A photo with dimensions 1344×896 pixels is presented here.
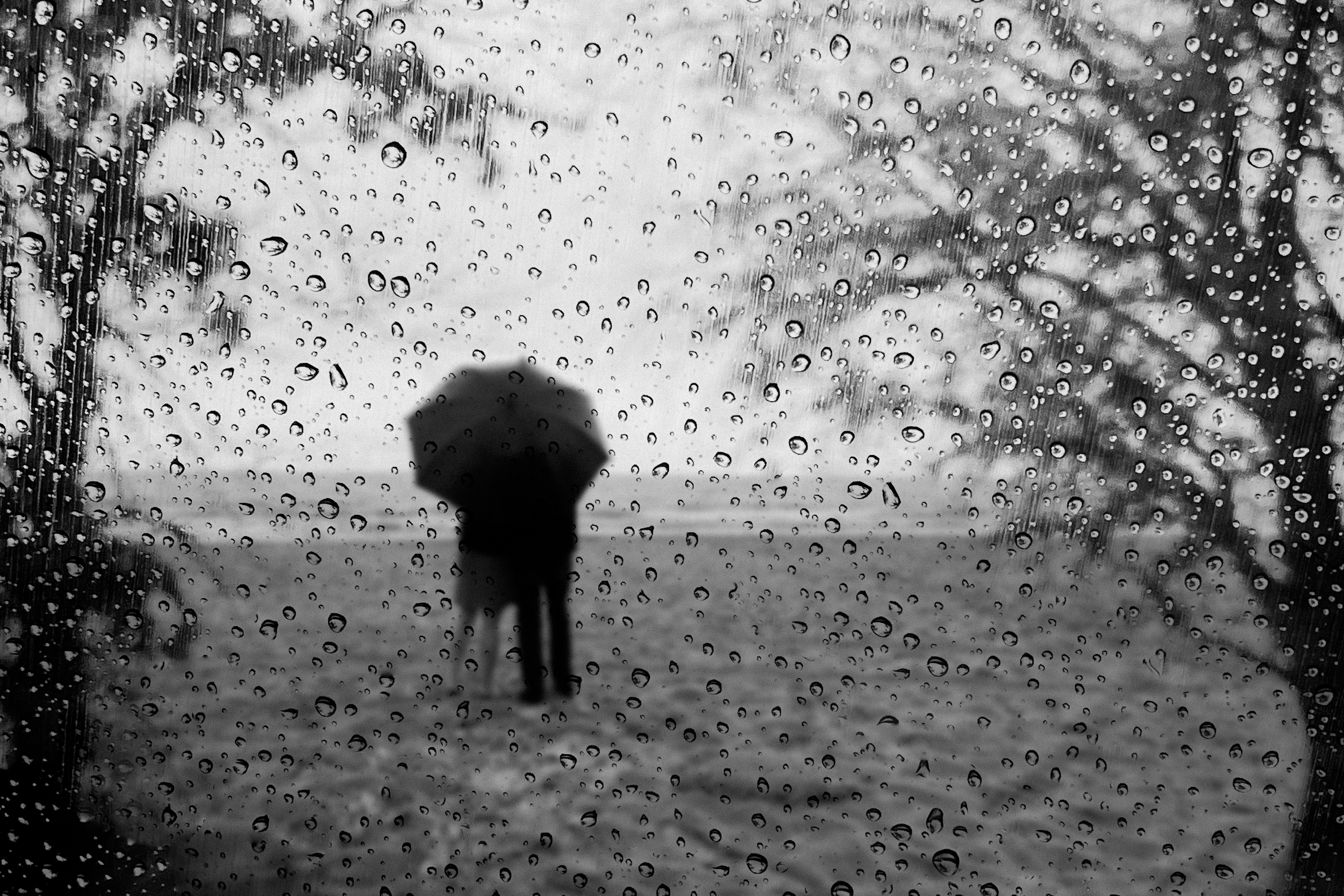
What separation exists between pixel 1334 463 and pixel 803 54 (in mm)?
588

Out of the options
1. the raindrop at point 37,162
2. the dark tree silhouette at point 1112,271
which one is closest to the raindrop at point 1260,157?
the dark tree silhouette at point 1112,271

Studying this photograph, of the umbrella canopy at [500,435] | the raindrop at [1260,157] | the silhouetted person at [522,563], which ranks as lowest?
the silhouetted person at [522,563]

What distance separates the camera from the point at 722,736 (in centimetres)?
71

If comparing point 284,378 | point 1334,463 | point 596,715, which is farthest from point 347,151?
point 1334,463

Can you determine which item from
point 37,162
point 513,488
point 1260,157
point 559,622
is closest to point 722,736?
point 559,622

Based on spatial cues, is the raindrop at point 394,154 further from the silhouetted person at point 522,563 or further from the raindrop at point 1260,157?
the raindrop at point 1260,157

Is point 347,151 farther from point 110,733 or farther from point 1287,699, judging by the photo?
point 1287,699

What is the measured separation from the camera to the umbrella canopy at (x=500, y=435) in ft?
2.27

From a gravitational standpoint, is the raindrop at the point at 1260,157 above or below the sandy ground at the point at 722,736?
above

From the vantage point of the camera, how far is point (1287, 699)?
690 millimetres

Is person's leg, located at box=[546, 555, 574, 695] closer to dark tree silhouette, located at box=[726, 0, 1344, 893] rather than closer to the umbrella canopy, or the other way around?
the umbrella canopy

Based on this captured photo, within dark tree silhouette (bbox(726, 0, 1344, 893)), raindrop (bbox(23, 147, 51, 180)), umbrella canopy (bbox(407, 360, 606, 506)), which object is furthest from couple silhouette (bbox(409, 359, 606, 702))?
raindrop (bbox(23, 147, 51, 180))

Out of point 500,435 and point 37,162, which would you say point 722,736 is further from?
point 37,162

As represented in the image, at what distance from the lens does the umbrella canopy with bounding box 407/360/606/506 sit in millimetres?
691
